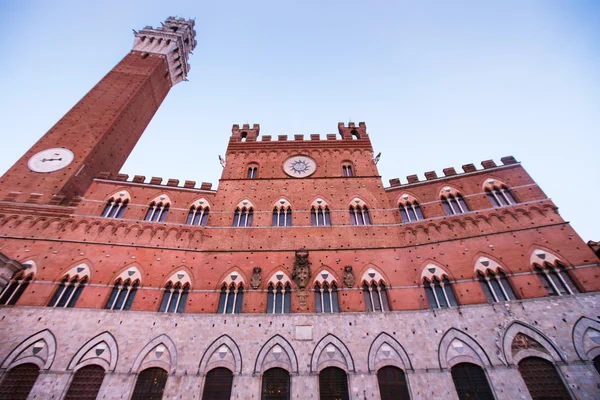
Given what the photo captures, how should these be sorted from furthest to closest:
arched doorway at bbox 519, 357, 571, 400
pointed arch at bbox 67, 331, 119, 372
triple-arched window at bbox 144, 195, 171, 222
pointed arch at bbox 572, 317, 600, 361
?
triple-arched window at bbox 144, 195, 171, 222, pointed arch at bbox 67, 331, 119, 372, pointed arch at bbox 572, 317, 600, 361, arched doorway at bbox 519, 357, 571, 400

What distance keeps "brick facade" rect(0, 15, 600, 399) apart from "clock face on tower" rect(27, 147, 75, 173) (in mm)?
530

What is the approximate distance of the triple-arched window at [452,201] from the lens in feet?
52.7

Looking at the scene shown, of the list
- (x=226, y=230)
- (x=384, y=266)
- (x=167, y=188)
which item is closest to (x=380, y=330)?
(x=384, y=266)

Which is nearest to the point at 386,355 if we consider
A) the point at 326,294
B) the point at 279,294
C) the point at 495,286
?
the point at 326,294

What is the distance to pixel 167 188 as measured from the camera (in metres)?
17.9

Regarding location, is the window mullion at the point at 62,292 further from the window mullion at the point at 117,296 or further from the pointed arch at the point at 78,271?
the window mullion at the point at 117,296

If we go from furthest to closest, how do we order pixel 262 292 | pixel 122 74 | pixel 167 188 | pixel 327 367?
1. pixel 122 74
2. pixel 167 188
3. pixel 262 292
4. pixel 327 367

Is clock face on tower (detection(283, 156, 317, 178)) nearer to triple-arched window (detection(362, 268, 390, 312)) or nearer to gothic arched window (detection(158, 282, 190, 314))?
triple-arched window (detection(362, 268, 390, 312))

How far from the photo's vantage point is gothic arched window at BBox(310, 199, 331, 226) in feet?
55.2

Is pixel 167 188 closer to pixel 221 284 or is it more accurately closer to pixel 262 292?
pixel 221 284

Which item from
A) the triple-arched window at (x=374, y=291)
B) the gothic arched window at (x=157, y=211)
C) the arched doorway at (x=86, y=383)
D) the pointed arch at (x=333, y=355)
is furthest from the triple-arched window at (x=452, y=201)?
the arched doorway at (x=86, y=383)

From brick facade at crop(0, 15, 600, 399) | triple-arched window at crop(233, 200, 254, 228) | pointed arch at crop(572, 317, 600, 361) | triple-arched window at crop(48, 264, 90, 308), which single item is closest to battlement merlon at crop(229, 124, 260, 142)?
brick facade at crop(0, 15, 600, 399)

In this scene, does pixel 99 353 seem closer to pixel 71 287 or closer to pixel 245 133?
pixel 71 287

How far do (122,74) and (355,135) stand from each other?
21.1 meters
